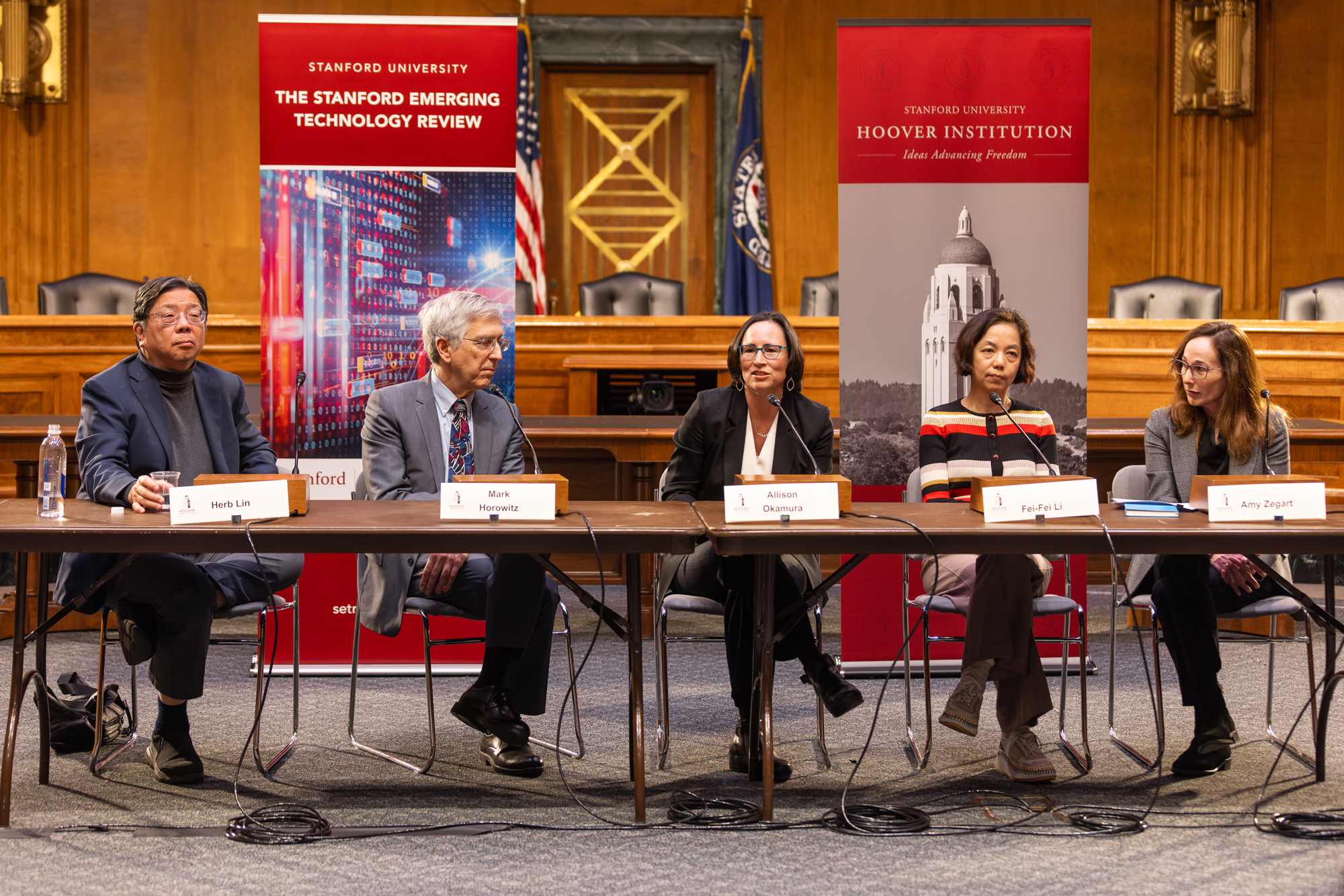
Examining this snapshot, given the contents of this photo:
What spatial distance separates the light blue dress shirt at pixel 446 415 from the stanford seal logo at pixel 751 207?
197 inches

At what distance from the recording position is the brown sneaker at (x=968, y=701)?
2574mm

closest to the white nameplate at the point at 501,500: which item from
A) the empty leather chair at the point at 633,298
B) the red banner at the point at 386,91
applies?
the red banner at the point at 386,91

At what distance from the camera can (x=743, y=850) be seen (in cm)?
223

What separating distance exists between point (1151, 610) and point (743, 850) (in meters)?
1.21

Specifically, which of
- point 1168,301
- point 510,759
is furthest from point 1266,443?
point 1168,301

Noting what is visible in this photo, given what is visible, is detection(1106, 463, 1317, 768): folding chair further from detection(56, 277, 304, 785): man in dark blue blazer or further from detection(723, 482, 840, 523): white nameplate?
detection(56, 277, 304, 785): man in dark blue blazer

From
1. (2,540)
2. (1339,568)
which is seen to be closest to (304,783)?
(2,540)

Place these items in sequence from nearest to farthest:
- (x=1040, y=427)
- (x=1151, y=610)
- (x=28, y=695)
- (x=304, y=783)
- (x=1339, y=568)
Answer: (x=304, y=783) < (x=1151, y=610) < (x=1040, y=427) < (x=28, y=695) < (x=1339, y=568)

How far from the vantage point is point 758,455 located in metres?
3.05

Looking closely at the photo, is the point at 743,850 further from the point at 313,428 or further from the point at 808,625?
the point at 313,428

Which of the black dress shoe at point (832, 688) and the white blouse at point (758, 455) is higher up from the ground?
the white blouse at point (758, 455)

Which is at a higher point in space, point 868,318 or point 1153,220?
point 1153,220

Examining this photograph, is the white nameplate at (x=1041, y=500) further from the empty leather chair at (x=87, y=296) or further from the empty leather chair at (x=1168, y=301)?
the empty leather chair at (x=87, y=296)

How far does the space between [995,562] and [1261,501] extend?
0.54 m
